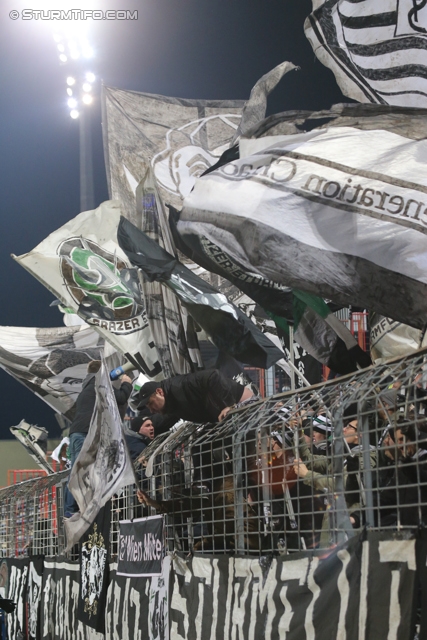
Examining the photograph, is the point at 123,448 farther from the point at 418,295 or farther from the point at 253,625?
the point at 418,295

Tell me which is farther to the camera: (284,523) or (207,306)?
(207,306)

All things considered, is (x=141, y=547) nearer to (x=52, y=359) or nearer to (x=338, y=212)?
(x=338, y=212)

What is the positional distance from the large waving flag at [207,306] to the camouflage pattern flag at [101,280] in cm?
214

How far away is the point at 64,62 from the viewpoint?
78.1ft

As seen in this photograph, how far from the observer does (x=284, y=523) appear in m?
4.25

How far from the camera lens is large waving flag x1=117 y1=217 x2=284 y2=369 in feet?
21.0

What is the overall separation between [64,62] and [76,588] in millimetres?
19067

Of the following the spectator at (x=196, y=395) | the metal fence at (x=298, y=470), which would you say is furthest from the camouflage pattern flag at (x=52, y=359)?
the metal fence at (x=298, y=470)

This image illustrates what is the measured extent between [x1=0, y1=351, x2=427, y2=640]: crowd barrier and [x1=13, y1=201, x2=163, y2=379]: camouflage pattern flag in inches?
98.8

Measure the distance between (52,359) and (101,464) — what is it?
23.2 ft

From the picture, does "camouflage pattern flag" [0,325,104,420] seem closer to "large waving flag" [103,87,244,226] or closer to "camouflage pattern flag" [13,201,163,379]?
"camouflage pattern flag" [13,201,163,379]

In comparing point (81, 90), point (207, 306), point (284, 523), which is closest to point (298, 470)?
point (284, 523)

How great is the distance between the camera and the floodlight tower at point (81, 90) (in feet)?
75.0

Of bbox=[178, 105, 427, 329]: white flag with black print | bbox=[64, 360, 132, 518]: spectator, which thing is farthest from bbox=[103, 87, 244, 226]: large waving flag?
bbox=[178, 105, 427, 329]: white flag with black print
